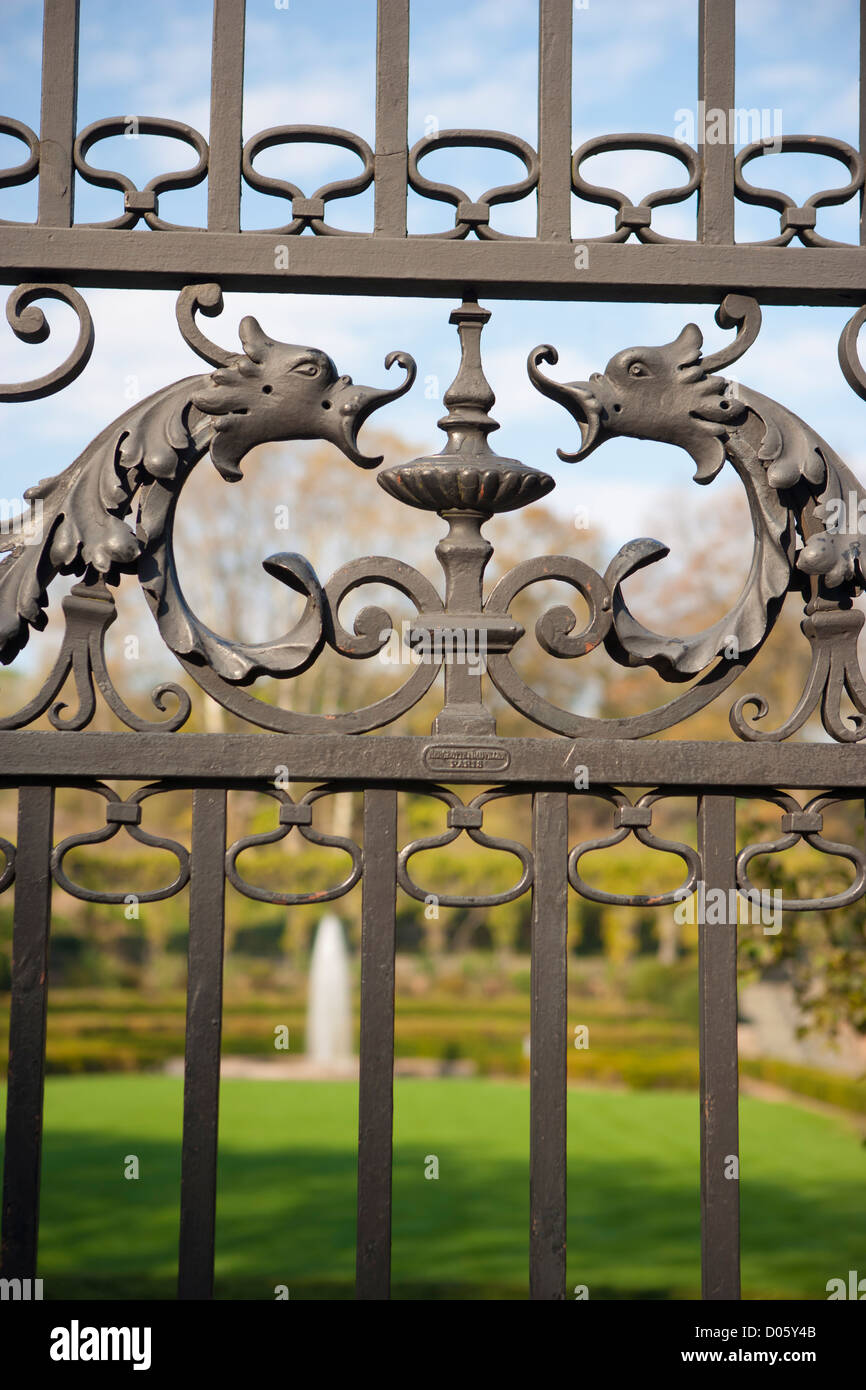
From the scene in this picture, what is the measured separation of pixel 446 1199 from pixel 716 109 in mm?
7827

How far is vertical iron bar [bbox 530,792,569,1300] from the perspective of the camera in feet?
7.00

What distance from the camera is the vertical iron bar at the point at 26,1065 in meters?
2.10

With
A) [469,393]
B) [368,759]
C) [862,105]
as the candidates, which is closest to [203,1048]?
[368,759]

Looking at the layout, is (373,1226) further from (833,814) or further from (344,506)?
(344,506)

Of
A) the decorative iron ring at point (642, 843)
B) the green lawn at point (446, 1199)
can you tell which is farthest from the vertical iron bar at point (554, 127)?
the green lawn at point (446, 1199)

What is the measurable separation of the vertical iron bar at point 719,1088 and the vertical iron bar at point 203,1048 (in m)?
0.85

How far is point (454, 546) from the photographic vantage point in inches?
89.4

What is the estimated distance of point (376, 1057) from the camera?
7.04 feet

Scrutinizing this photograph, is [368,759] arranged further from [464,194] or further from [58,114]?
[58,114]

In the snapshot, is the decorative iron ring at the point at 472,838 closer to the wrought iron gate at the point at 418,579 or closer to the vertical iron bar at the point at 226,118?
the wrought iron gate at the point at 418,579

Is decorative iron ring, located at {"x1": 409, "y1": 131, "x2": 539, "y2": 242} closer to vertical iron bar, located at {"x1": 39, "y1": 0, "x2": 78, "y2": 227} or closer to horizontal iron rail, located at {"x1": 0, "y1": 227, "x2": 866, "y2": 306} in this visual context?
horizontal iron rail, located at {"x1": 0, "y1": 227, "x2": 866, "y2": 306}

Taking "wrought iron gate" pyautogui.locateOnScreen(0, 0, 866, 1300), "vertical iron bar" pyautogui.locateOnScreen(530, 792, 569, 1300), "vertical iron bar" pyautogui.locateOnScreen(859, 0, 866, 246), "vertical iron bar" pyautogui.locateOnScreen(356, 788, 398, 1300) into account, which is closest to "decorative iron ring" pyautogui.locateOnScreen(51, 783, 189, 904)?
"wrought iron gate" pyautogui.locateOnScreen(0, 0, 866, 1300)
